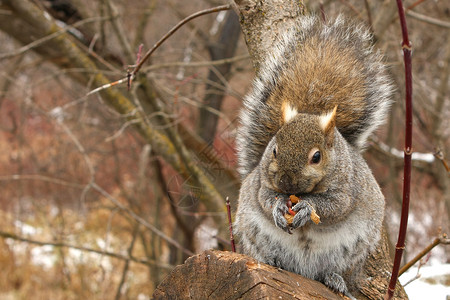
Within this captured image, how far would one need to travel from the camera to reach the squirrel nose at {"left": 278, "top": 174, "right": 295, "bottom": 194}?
169 cm

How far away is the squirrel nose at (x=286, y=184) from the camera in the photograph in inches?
66.4

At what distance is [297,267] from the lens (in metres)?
1.90

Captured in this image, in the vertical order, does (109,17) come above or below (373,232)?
above

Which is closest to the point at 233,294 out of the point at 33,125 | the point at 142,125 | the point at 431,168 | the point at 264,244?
the point at 264,244

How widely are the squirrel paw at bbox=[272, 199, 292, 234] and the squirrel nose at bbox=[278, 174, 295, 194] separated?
6 cm

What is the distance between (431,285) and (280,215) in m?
1.46

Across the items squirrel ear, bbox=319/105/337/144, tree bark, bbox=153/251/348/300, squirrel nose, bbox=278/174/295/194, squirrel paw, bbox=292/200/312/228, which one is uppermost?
squirrel ear, bbox=319/105/337/144

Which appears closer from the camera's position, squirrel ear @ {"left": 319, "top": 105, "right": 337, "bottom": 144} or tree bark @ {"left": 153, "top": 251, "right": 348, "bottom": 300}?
tree bark @ {"left": 153, "top": 251, "right": 348, "bottom": 300}

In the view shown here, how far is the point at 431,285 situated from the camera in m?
2.64

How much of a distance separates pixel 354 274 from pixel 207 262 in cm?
69

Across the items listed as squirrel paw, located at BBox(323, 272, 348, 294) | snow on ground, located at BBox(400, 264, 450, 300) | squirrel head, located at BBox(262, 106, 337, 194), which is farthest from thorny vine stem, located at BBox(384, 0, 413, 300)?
snow on ground, located at BBox(400, 264, 450, 300)

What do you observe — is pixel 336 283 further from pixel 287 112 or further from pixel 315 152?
pixel 287 112

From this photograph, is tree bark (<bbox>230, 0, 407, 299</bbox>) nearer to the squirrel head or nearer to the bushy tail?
the bushy tail

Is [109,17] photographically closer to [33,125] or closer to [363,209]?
[363,209]
